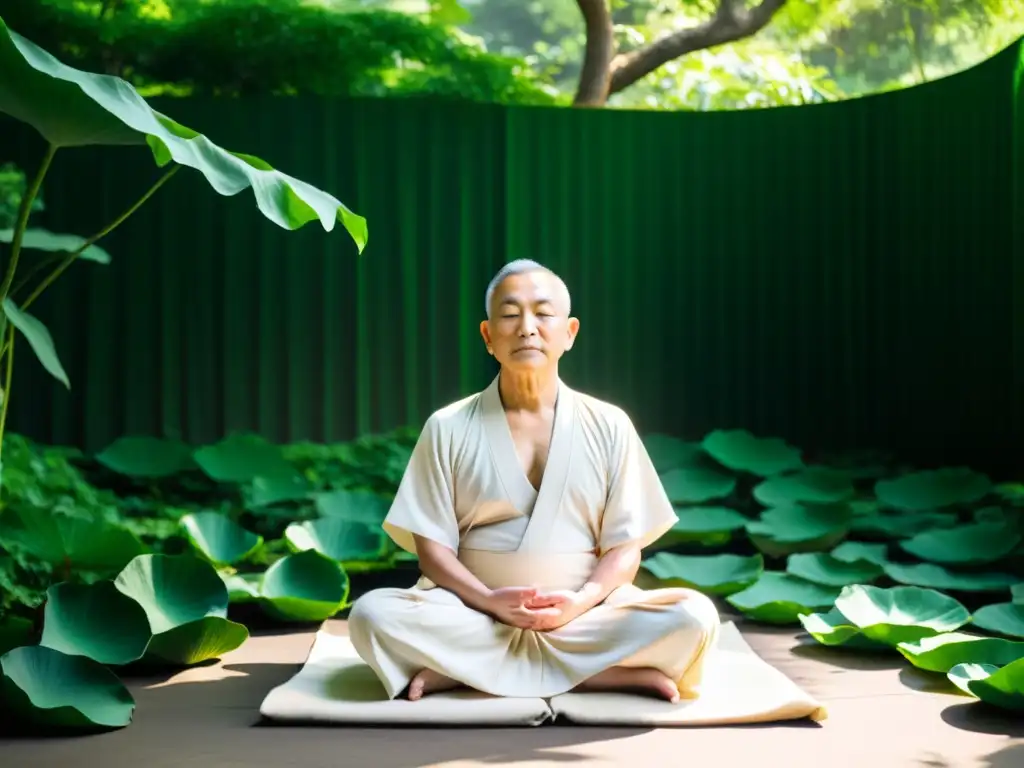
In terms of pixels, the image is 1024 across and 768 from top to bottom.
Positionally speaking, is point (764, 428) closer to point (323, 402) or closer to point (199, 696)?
point (323, 402)

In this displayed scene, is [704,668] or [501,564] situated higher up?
[501,564]

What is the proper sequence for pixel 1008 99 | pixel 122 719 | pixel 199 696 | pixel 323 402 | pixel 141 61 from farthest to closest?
pixel 141 61 → pixel 323 402 → pixel 1008 99 → pixel 199 696 → pixel 122 719

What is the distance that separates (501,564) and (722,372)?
3.68 m

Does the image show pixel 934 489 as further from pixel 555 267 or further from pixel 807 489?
pixel 555 267

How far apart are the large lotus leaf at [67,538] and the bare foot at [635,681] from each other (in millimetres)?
1447

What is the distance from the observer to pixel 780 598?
3.89 m

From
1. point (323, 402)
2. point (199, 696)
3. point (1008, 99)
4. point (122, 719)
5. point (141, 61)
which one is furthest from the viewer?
point (141, 61)

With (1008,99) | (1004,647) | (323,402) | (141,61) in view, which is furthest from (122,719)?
(141,61)

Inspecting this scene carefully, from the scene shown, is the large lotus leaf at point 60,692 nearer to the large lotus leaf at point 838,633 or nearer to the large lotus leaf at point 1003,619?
the large lotus leaf at point 838,633

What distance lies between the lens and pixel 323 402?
613 cm

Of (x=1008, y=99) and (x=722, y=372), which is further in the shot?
(x=722, y=372)

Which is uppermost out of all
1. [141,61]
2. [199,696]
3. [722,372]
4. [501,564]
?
[141,61]

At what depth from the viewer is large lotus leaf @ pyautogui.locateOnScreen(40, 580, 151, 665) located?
304cm

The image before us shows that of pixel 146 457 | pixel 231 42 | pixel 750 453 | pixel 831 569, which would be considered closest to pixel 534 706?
pixel 831 569
